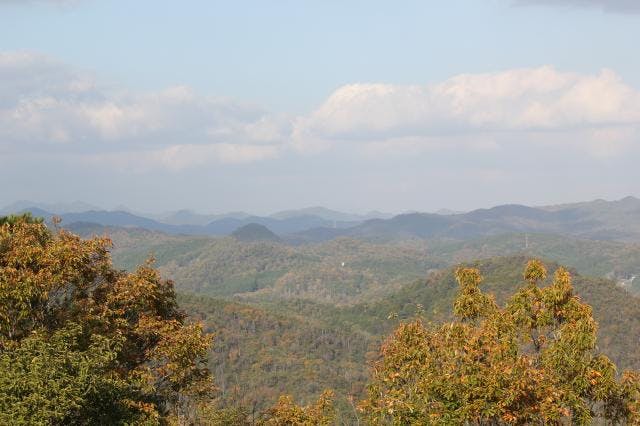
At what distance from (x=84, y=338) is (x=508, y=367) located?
16.9 metres

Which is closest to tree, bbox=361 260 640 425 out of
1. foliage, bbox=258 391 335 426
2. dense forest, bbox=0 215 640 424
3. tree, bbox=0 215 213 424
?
dense forest, bbox=0 215 640 424

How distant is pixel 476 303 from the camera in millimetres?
24031

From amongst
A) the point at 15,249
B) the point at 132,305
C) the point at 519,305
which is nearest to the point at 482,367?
the point at 519,305

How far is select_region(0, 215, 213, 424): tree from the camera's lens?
1992 centimetres

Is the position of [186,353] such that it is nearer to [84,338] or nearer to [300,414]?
[84,338]

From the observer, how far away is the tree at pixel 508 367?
61.7 ft

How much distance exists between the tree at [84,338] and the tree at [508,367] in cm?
886

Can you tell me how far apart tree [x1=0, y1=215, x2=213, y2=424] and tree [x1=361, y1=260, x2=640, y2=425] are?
886 cm

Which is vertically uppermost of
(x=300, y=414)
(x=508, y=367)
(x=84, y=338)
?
(x=508, y=367)

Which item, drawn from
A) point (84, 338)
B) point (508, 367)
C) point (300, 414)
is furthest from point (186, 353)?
point (508, 367)

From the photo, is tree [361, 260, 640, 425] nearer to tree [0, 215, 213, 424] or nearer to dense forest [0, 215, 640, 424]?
dense forest [0, 215, 640, 424]

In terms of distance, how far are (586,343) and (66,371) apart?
16.5 m

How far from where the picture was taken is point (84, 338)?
2664cm

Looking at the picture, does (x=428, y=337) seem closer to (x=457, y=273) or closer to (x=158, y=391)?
(x=457, y=273)
